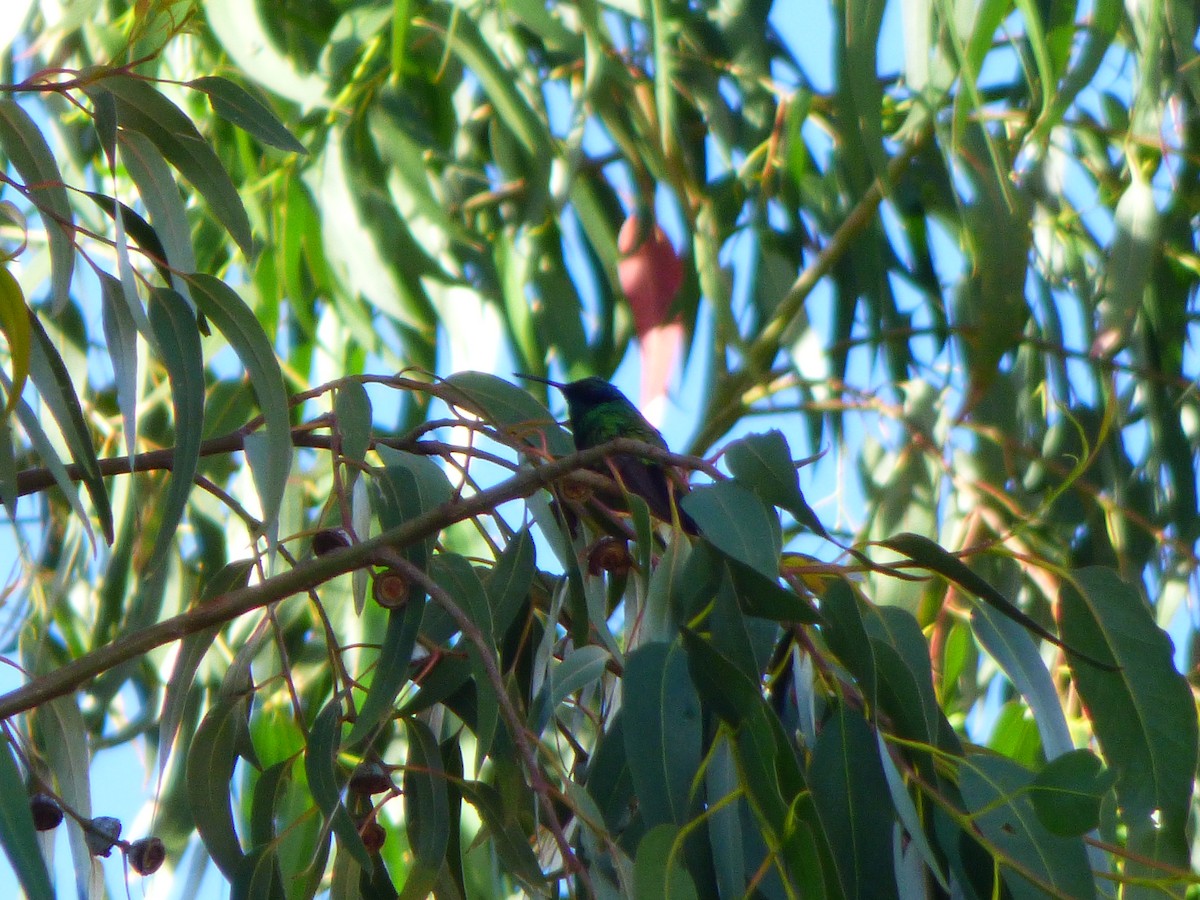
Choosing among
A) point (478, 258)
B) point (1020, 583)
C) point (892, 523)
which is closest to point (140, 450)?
point (478, 258)

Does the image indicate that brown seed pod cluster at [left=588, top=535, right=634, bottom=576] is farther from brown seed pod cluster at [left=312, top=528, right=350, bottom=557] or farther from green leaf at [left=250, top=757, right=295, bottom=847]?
green leaf at [left=250, top=757, right=295, bottom=847]

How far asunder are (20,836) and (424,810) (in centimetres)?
39

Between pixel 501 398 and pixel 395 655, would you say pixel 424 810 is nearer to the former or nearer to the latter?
pixel 395 655

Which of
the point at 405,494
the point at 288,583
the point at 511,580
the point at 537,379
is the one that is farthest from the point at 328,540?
the point at 537,379

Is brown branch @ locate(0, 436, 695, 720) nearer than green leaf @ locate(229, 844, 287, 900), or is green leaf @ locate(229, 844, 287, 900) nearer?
brown branch @ locate(0, 436, 695, 720)

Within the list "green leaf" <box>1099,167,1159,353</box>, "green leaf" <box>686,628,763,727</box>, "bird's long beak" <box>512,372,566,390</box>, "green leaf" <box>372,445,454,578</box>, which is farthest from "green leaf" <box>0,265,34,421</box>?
"green leaf" <box>1099,167,1159,353</box>

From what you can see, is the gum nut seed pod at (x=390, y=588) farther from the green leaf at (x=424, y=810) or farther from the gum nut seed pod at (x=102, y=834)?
the gum nut seed pod at (x=102, y=834)

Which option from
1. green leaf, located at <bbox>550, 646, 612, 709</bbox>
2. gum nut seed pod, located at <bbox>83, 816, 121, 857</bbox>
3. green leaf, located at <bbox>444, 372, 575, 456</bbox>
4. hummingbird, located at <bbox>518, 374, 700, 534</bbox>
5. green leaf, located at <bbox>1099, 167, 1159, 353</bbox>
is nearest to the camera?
gum nut seed pod, located at <bbox>83, 816, 121, 857</bbox>

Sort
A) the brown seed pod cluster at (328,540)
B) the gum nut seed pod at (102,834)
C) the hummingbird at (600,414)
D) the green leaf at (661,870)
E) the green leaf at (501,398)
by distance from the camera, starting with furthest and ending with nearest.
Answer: the hummingbird at (600,414)
the green leaf at (501,398)
the brown seed pod cluster at (328,540)
the gum nut seed pod at (102,834)
the green leaf at (661,870)

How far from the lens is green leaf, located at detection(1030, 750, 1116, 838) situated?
3.74 feet

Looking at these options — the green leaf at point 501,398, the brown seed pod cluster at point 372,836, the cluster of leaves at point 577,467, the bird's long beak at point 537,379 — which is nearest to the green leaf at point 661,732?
the cluster of leaves at point 577,467

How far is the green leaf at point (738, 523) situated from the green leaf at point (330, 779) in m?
0.36

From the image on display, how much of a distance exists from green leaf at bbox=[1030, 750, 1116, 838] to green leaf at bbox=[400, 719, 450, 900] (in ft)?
1.80

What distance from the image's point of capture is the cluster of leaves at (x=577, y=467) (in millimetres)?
1296
